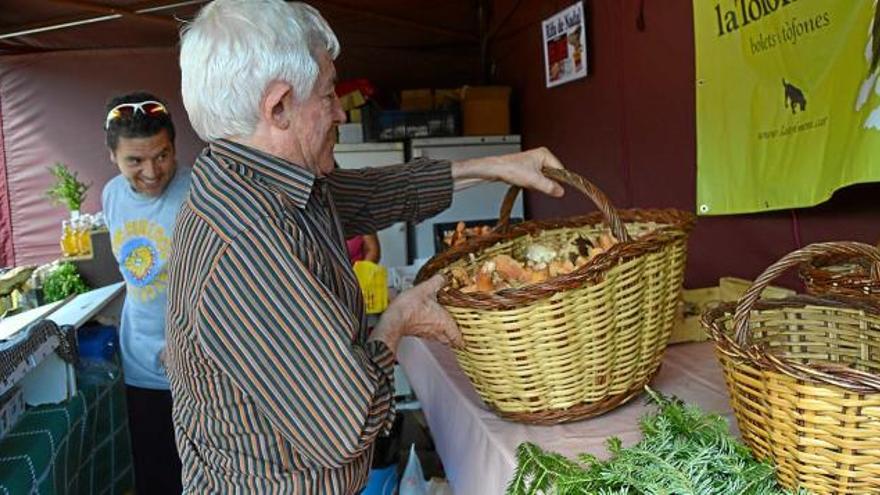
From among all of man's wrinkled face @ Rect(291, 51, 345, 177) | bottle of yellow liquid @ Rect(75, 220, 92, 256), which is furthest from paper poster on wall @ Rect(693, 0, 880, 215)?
bottle of yellow liquid @ Rect(75, 220, 92, 256)

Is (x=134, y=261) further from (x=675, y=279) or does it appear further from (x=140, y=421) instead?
(x=675, y=279)

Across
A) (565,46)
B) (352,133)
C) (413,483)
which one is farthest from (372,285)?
(352,133)

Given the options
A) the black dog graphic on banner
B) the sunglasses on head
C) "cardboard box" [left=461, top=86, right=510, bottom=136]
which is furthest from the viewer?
"cardboard box" [left=461, top=86, right=510, bottom=136]

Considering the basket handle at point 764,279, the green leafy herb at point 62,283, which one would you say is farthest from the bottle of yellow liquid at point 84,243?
the basket handle at point 764,279

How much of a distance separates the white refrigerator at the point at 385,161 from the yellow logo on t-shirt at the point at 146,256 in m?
2.29

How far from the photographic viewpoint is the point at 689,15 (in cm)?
257

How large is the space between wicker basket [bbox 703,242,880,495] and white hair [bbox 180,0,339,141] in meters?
0.64

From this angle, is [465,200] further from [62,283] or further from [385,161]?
[62,283]

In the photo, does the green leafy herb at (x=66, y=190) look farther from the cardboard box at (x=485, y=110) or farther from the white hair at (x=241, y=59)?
the white hair at (x=241, y=59)

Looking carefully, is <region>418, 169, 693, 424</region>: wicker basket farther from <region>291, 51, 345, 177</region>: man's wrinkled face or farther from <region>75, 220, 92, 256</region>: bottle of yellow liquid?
<region>75, 220, 92, 256</region>: bottle of yellow liquid

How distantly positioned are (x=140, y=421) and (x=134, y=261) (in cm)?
57

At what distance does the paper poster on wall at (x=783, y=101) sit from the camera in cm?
158

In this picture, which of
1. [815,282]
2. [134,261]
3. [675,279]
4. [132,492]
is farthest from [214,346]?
[132,492]

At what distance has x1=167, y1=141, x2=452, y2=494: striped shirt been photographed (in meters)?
0.88
